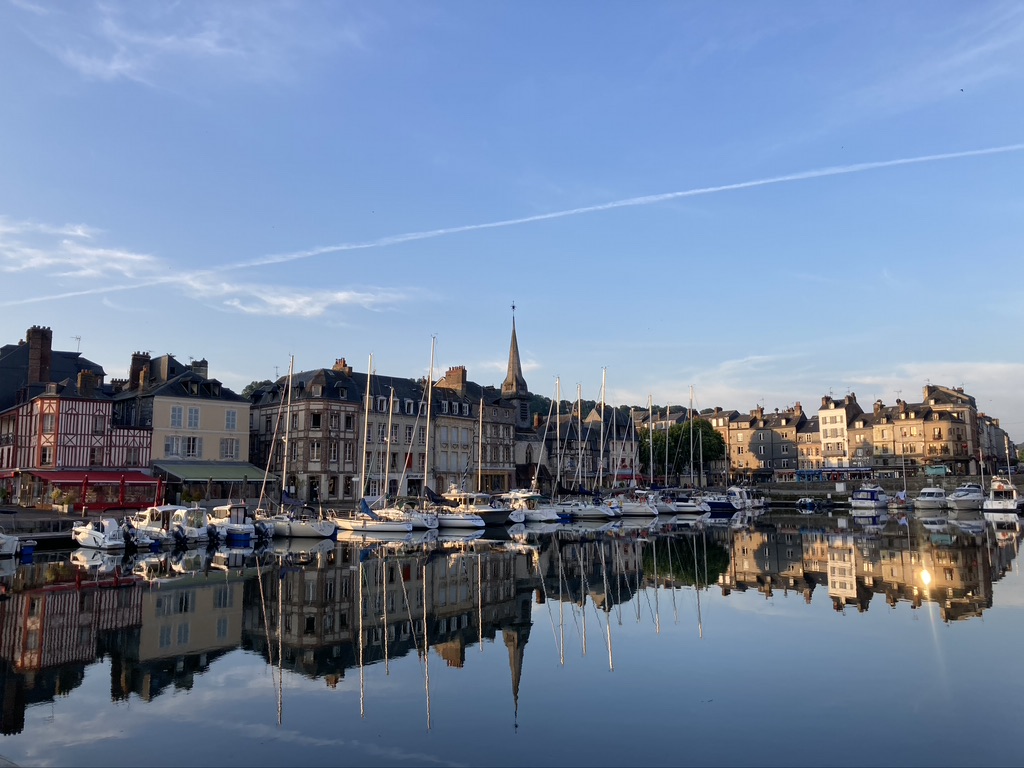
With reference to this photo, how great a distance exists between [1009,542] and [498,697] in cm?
3464

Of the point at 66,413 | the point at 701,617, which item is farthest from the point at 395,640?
the point at 66,413

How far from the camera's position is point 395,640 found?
53.5ft

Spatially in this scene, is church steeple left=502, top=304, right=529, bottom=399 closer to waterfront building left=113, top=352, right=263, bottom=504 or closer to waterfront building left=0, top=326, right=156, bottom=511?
waterfront building left=113, top=352, right=263, bottom=504

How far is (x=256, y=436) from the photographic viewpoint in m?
61.6

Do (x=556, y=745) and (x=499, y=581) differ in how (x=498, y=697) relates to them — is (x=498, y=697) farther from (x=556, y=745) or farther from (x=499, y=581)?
(x=499, y=581)

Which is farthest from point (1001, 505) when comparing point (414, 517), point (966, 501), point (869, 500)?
point (414, 517)

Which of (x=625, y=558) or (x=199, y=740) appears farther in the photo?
(x=625, y=558)

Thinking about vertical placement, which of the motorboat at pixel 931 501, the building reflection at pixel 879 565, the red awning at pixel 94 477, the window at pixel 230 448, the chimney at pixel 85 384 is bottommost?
the building reflection at pixel 879 565

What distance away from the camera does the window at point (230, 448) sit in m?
54.7

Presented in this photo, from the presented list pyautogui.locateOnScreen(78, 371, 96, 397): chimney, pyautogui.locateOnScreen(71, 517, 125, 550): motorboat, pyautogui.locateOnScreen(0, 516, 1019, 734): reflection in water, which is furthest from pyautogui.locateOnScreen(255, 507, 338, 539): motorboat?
pyautogui.locateOnScreen(78, 371, 96, 397): chimney

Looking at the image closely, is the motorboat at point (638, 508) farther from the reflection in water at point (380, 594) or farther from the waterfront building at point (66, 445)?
the waterfront building at point (66, 445)

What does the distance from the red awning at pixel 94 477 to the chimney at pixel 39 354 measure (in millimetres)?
6915

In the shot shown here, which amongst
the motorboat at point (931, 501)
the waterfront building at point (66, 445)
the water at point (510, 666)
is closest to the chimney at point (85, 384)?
the waterfront building at point (66, 445)

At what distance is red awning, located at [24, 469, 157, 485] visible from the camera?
45719 mm
